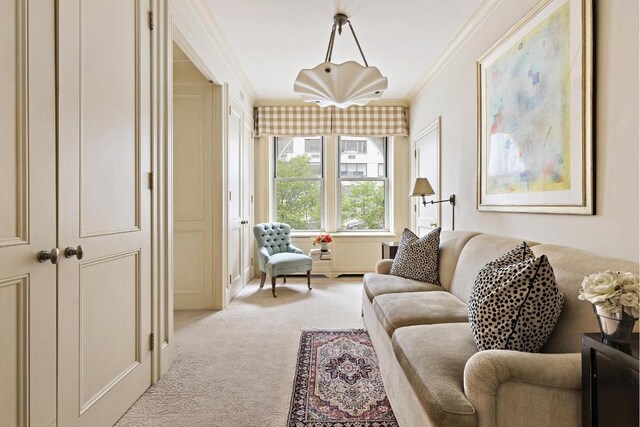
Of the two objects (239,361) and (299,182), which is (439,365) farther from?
(299,182)

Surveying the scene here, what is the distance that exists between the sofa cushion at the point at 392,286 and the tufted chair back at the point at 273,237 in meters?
2.01

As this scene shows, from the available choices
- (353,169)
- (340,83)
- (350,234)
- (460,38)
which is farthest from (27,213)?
(353,169)

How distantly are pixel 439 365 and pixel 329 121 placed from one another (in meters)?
4.27

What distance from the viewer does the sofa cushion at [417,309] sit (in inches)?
74.3

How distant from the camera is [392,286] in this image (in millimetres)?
2568

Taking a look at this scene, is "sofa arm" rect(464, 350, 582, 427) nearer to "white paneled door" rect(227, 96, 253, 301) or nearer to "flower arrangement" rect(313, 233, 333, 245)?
"white paneled door" rect(227, 96, 253, 301)

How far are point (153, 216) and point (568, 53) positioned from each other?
246cm

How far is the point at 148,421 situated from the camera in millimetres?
1691

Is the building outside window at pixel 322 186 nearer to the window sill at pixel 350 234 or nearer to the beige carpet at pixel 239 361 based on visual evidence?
the window sill at pixel 350 234

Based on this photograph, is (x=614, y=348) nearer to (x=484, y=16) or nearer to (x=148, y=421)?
(x=148, y=421)

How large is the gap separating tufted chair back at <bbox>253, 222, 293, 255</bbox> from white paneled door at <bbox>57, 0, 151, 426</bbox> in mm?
2436

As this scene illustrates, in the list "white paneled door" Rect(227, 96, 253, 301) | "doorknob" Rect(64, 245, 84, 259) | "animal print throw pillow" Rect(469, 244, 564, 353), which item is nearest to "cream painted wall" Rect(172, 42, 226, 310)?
"white paneled door" Rect(227, 96, 253, 301)

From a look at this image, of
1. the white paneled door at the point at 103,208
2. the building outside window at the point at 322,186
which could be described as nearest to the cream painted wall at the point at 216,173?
the white paneled door at the point at 103,208

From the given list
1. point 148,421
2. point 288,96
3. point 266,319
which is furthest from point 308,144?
point 148,421
